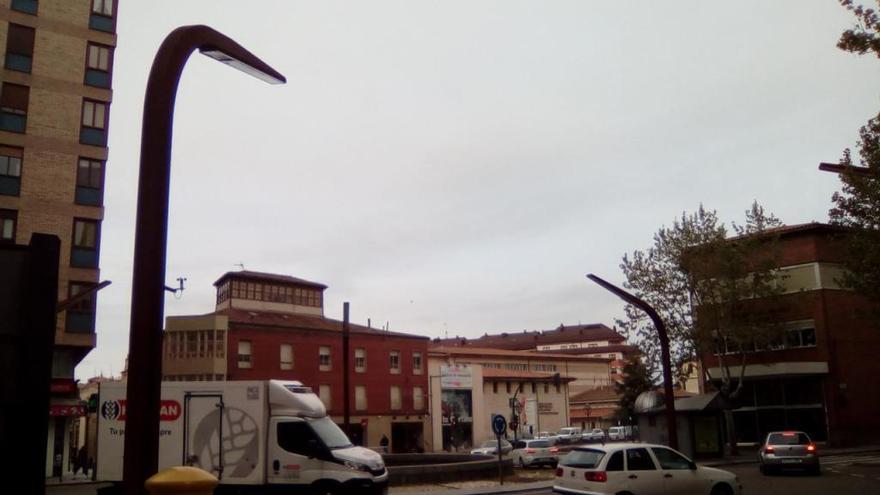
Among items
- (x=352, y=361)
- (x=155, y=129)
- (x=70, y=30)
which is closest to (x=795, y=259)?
(x=352, y=361)

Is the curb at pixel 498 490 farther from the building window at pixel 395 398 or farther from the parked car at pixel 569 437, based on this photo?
the building window at pixel 395 398

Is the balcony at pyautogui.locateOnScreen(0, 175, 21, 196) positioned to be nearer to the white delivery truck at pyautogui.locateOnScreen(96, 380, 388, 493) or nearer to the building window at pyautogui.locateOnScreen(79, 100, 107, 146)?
the building window at pyautogui.locateOnScreen(79, 100, 107, 146)

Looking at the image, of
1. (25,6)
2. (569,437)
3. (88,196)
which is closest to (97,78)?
(25,6)

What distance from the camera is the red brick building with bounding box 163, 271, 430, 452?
→ 52.1m

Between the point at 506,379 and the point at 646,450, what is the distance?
202ft

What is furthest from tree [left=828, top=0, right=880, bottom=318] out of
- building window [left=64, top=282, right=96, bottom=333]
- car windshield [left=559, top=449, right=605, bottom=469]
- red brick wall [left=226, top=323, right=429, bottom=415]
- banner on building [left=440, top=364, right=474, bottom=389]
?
banner on building [left=440, top=364, right=474, bottom=389]

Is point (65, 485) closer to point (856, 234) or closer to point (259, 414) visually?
point (259, 414)

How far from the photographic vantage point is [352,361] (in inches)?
2302

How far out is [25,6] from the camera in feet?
115

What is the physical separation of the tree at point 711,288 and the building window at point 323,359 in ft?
83.1

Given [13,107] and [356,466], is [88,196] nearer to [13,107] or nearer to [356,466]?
[13,107]

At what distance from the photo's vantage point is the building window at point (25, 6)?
34875 millimetres

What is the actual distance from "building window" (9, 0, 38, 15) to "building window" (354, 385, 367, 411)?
34.2 meters

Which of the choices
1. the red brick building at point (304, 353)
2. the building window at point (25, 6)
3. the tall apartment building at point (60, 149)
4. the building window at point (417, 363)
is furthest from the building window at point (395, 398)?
the building window at point (25, 6)
